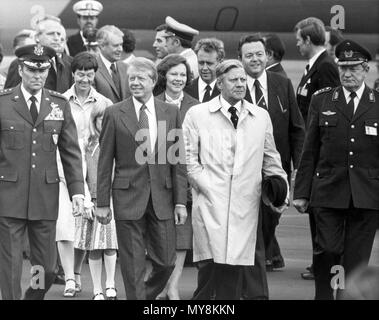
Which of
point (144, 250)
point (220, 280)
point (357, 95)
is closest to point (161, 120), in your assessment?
point (144, 250)

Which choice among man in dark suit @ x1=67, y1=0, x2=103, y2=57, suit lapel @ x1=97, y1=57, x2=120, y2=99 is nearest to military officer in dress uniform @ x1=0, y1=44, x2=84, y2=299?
suit lapel @ x1=97, y1=57, x2=120, y2=99

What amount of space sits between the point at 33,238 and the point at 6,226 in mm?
202

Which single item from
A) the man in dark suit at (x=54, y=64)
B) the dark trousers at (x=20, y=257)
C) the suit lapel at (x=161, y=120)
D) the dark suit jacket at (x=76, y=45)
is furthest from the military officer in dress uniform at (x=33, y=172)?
the dark suit jacket at (x=76, y=45)

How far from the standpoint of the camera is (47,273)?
938 centimetres

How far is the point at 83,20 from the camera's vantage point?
14.4 meters

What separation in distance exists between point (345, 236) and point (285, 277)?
219cm

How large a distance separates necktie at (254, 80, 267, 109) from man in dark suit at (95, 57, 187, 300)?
Result: 1.74m

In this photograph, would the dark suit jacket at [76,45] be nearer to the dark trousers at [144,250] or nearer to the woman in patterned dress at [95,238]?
the woman in patterned dress at [95,238]

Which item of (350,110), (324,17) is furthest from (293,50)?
(350,110)

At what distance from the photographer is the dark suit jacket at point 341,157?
9734 millimetres

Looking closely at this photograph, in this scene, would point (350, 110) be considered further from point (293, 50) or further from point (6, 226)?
point (293, 50)

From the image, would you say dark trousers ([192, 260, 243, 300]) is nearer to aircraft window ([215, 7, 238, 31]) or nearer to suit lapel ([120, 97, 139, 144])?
suit lapel ([120, 97, 139, 144])

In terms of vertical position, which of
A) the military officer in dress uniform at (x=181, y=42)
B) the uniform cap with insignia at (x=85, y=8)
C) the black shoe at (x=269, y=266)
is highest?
the uniform cap with insignia at (x=85, y=8)
